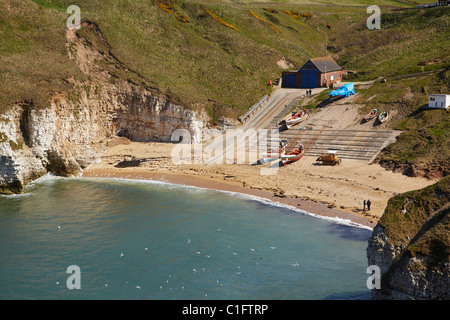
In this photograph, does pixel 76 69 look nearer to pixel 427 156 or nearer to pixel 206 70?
pixel 206 70

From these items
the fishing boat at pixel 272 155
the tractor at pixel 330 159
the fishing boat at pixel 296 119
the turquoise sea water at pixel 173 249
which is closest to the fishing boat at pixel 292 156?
the fishing boat at pixel 272 155

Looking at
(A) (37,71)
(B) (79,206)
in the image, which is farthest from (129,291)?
(A) (37,71)

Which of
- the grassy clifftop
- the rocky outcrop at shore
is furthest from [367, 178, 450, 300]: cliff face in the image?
the grassy clifftop

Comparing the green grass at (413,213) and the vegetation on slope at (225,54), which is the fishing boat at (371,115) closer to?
the vegetation on slope at (225,54)

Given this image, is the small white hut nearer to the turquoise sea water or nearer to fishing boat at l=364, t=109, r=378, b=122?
fishing boat at l=364, t=109, r=378, b=122

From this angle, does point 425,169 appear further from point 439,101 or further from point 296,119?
point 296,119

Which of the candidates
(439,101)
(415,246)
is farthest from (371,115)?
(415,246)
